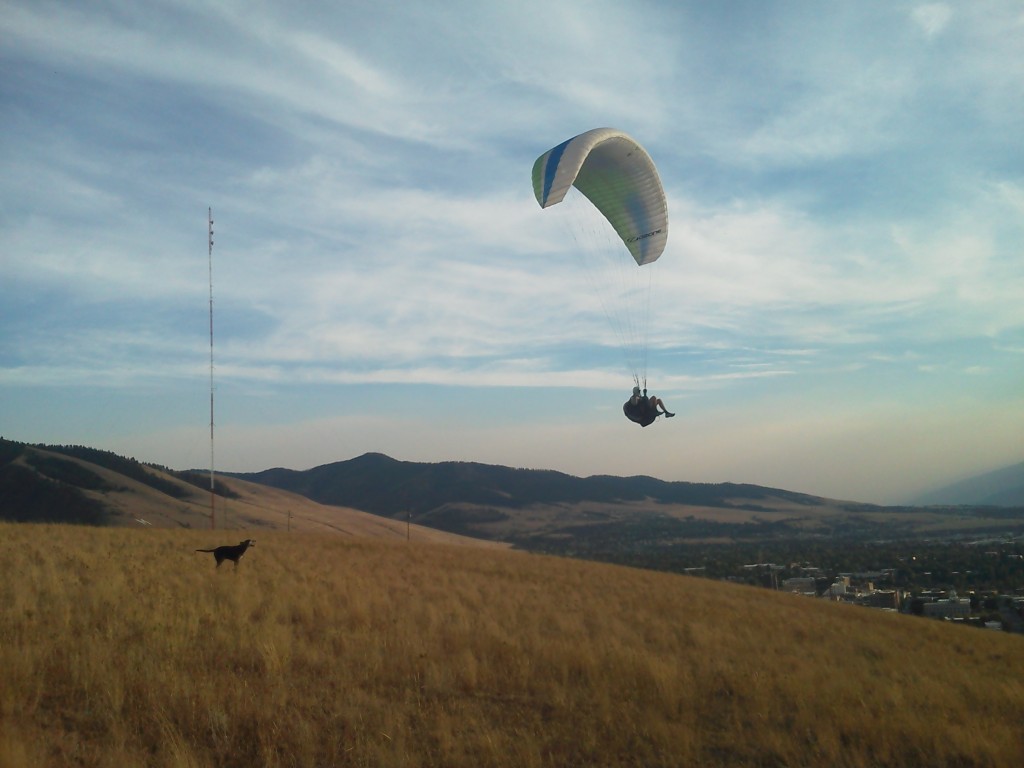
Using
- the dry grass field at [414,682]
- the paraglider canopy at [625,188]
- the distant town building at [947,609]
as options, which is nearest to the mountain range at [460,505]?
the dry grass field at [414,682]

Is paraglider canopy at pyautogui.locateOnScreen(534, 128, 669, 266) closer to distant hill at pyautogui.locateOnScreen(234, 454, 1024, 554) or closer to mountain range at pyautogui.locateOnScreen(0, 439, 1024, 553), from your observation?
mountain range at pyautogui.locateOnScreen(0, 439, 1024, 553)

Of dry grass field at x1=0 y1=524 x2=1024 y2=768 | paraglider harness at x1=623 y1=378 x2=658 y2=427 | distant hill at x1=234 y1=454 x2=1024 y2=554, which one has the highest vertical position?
paraglider harness at x1=623 y1=378 x2=658 y2=427

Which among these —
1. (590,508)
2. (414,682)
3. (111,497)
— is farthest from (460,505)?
(414,682)

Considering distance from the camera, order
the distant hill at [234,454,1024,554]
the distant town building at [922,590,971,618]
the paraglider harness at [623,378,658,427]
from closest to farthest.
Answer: the paraglider harness at [623,378,658,427] < the distant town building at [922,590,971,618] < the distant hill at [234,454,1024,554]

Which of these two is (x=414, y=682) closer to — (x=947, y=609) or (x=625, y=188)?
(x=625, y=188)

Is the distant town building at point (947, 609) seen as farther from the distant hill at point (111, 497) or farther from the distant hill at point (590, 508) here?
the distant hill at point (590, 508)

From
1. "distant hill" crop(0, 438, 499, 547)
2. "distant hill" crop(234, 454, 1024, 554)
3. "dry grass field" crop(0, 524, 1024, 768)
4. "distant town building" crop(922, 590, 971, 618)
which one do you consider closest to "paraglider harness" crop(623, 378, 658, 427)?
"dry grass field" crop(0, 524, 1024, 768)
